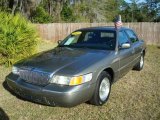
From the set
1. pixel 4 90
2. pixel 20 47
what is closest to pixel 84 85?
pixel 4 90

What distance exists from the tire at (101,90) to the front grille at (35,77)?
3.25 ft

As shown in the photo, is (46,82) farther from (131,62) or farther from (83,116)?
(131,62)

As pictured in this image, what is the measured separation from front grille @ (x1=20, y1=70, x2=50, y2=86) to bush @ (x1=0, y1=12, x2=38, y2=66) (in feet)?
12.4

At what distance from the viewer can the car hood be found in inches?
187

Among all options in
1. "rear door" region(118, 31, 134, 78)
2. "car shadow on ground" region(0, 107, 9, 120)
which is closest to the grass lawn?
"car shadow on ground" region(0, 107, 9, 120)

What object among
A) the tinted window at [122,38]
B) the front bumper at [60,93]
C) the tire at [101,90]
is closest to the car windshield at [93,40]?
the tinted window at [122,38]

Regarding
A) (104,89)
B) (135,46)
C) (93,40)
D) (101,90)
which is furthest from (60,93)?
(135,46)

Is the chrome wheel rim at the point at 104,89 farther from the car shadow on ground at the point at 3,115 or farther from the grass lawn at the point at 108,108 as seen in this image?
the car shadow on ground at the point at 3,115

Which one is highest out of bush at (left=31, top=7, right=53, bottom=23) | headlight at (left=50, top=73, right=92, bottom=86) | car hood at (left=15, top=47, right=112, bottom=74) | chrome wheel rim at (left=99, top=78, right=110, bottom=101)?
bush at (left=31, top=7, right=53, bottom=23)

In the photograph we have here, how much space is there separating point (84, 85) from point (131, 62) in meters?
2.63

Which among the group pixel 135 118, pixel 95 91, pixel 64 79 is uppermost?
pixel 64 79

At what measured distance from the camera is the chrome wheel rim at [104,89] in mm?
5246

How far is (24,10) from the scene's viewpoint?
2092cm

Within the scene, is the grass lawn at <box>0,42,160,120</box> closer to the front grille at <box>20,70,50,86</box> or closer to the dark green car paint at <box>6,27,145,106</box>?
the dark green car paint at <box>6,27,145,106</box>
